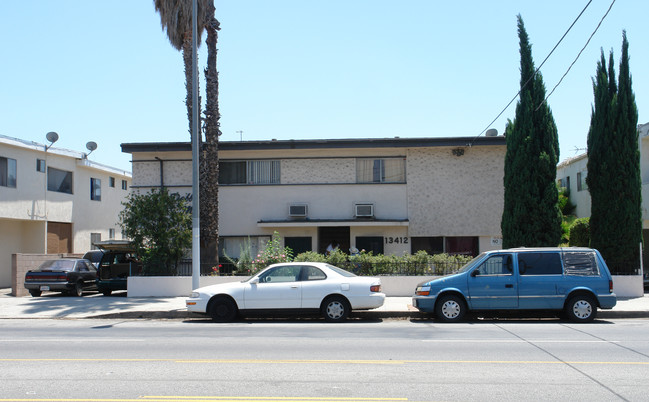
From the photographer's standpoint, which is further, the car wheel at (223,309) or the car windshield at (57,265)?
the car windshield at (57,265)

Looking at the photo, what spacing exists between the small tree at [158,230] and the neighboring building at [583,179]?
17.8m

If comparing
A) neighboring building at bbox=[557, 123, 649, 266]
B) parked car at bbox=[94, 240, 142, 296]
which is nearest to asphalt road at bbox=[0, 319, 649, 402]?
parked car at bbox=[94, 240, 142, 296]

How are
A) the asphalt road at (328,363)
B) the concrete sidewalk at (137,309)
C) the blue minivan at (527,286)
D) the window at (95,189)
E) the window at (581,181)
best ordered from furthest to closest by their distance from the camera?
the window at (95,189)
the window at (581,181)
the concrete sidewalk at (137,309)
the blue minivan at (527,286)
the asphalt road at (328,363)

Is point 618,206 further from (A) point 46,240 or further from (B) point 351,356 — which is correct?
(A) point 46,240

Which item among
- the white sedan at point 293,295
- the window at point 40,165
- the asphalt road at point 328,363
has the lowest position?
the asphalt road at point 328,363

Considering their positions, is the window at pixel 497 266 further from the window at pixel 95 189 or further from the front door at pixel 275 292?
the window at pixel 95 189

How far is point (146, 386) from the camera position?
7.19 metres

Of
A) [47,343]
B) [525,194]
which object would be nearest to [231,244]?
[525,194]

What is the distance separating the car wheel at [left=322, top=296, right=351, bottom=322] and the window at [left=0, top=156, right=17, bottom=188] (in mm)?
18054

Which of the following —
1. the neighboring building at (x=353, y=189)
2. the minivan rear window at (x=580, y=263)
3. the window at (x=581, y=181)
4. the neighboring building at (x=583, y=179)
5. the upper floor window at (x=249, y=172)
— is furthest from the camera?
the window at (x=581, y=181)

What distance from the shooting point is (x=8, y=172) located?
2525 cm

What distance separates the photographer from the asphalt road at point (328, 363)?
6.88 m

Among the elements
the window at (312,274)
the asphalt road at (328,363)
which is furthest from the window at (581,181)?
the window at (312,274)

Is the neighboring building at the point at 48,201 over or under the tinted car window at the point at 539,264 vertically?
over
